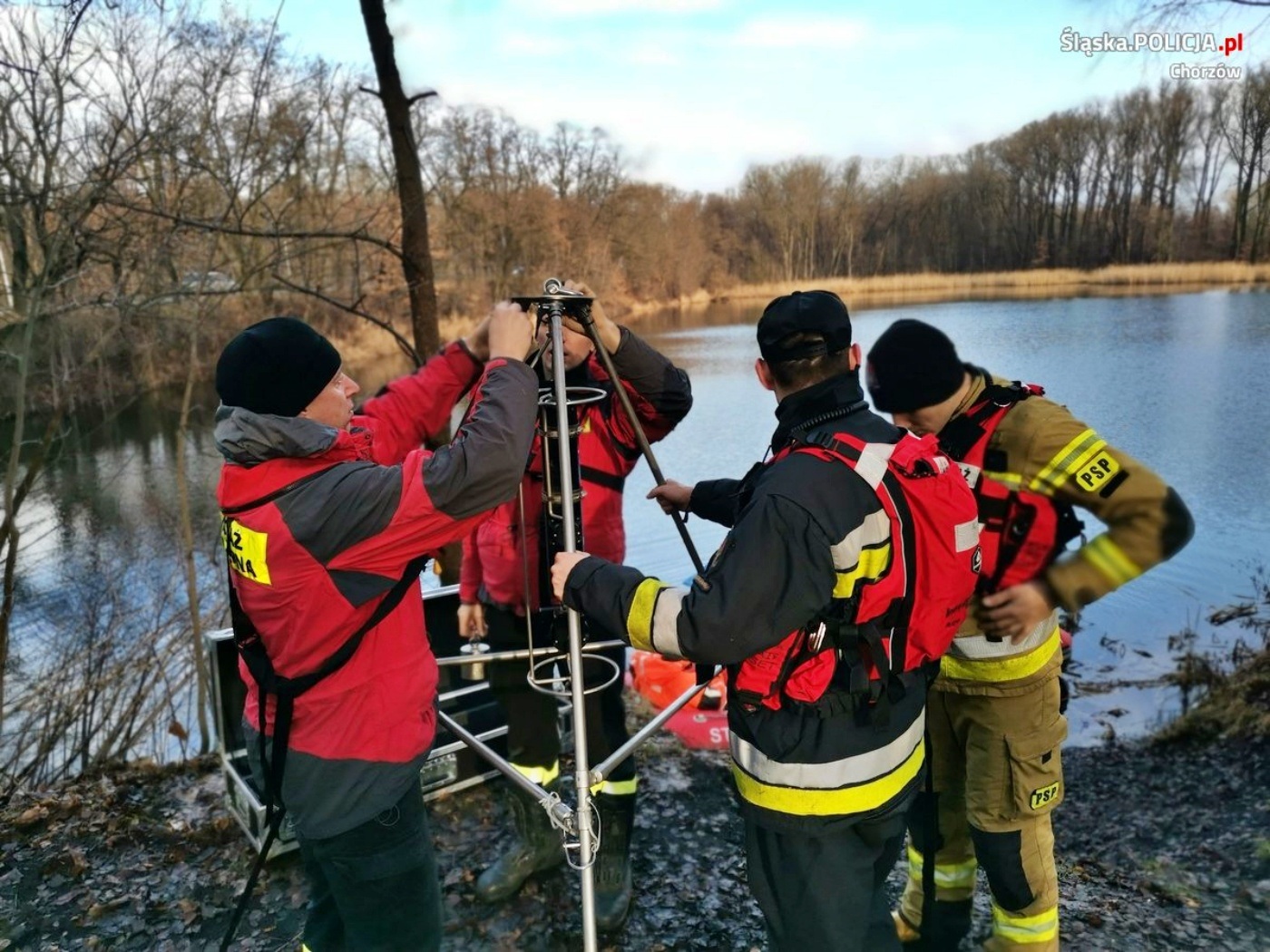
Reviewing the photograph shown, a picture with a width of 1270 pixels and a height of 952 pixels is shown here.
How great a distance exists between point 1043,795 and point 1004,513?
0.88m

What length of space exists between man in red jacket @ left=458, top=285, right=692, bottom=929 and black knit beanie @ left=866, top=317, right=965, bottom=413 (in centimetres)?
80

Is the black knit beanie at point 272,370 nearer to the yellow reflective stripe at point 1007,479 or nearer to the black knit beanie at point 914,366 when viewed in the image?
the black knit beanie at point 914,366

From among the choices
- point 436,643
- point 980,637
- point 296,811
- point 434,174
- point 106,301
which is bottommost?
point 436,643

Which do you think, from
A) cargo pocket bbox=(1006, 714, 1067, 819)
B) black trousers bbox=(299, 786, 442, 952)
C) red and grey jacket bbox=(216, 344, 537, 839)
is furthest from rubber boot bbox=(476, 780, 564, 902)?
cargo pocket bbox=(1006, 714, 1067, 819)

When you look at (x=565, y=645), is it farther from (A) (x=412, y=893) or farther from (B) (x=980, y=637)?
(B) (x=980, y=637)

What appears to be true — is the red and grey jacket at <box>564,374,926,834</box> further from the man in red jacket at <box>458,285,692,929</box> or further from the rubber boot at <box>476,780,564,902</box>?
the rubber boot at <box>476,780,564,902</box>

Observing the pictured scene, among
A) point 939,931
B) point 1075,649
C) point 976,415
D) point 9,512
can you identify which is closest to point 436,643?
point 939,931

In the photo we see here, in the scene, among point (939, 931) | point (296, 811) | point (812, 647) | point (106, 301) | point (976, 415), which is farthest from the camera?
point (106, 301)

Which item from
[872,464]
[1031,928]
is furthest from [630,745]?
[1031,928]

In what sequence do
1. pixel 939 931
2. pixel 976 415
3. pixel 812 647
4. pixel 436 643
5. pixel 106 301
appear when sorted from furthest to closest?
pixel 106 301 → pixel 436 643 → pixel 939 931 → pixel 976 415 → pixel 812 647

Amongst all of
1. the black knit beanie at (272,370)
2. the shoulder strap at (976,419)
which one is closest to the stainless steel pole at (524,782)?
the black knit beanie at (272,370)

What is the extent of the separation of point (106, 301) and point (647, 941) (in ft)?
21.8

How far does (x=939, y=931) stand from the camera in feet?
9.42

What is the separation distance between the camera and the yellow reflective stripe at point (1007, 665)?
2505 mm
